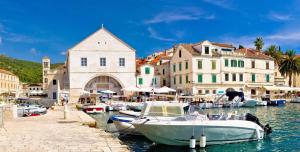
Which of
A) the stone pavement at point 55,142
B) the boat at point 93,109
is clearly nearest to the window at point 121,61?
the boat at point 93,109

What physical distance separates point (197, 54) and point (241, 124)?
4156cm

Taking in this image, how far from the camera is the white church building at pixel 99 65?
57.8m

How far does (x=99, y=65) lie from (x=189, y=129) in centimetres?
4421

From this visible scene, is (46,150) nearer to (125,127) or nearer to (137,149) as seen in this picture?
(137,149)

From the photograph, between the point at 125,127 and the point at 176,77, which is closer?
the point at 125,127

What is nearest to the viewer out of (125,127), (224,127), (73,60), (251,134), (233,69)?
(224,127)

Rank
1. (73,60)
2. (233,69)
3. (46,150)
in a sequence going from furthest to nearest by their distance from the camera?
(233,69) < (73,60) < (46,150)

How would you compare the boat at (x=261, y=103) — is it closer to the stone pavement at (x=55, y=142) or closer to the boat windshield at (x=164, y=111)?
the boat windshield at (x=164, y=111)

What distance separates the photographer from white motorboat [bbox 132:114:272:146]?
16219 mm

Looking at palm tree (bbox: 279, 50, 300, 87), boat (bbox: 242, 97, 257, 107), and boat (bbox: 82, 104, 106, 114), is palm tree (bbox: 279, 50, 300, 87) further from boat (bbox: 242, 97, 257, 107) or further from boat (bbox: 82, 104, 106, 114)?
boat (bbox: 82, 104, 106, 114)

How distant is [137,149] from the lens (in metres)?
16.8

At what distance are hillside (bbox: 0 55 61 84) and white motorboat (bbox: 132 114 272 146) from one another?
122 m

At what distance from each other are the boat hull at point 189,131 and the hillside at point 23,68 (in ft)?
400

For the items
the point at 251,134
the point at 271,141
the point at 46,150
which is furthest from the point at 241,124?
the point at 46,150
